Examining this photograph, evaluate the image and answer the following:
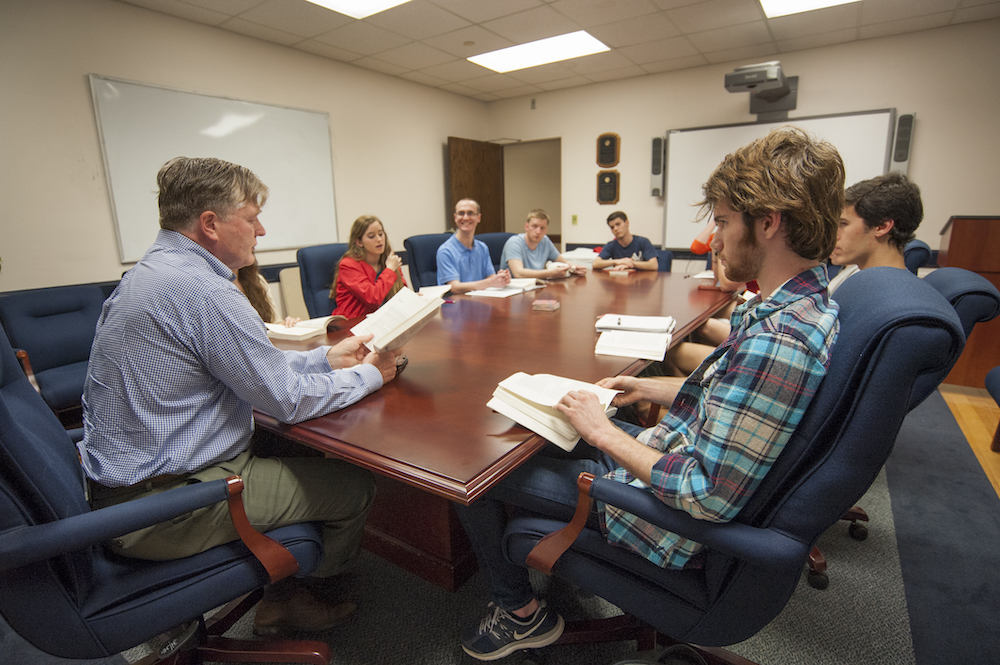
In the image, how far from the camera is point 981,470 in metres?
2.35

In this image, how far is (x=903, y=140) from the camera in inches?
166

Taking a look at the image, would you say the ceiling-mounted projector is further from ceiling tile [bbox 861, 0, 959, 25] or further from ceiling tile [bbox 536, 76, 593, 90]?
ceiling tile [bbox 536, 76, 593, 90]

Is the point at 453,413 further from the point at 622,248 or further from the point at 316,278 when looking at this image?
the point at 622,248

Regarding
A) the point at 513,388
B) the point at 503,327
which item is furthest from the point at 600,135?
the point at 513,388

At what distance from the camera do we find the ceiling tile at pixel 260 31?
3609 millimetres

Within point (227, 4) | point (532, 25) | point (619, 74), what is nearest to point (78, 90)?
point (227, 4)

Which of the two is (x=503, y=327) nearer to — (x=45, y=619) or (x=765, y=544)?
(x=765, y=544)

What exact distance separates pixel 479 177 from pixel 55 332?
4.43 metres

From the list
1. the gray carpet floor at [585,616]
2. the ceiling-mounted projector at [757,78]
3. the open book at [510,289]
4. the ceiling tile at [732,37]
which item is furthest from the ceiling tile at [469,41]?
the gray carpet floor at [585,616]

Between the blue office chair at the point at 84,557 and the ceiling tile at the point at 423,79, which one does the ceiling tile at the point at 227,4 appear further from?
the blue office chair at the point at 84,557

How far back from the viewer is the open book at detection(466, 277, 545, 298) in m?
2.72

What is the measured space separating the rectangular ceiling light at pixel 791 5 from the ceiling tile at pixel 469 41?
1.92 m

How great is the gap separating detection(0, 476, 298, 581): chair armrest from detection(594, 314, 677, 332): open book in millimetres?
1297

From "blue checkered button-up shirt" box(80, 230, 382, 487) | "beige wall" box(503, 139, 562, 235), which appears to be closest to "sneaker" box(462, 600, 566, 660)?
"blue checkered button-up shirt" box(80, 230, 382, 487)
